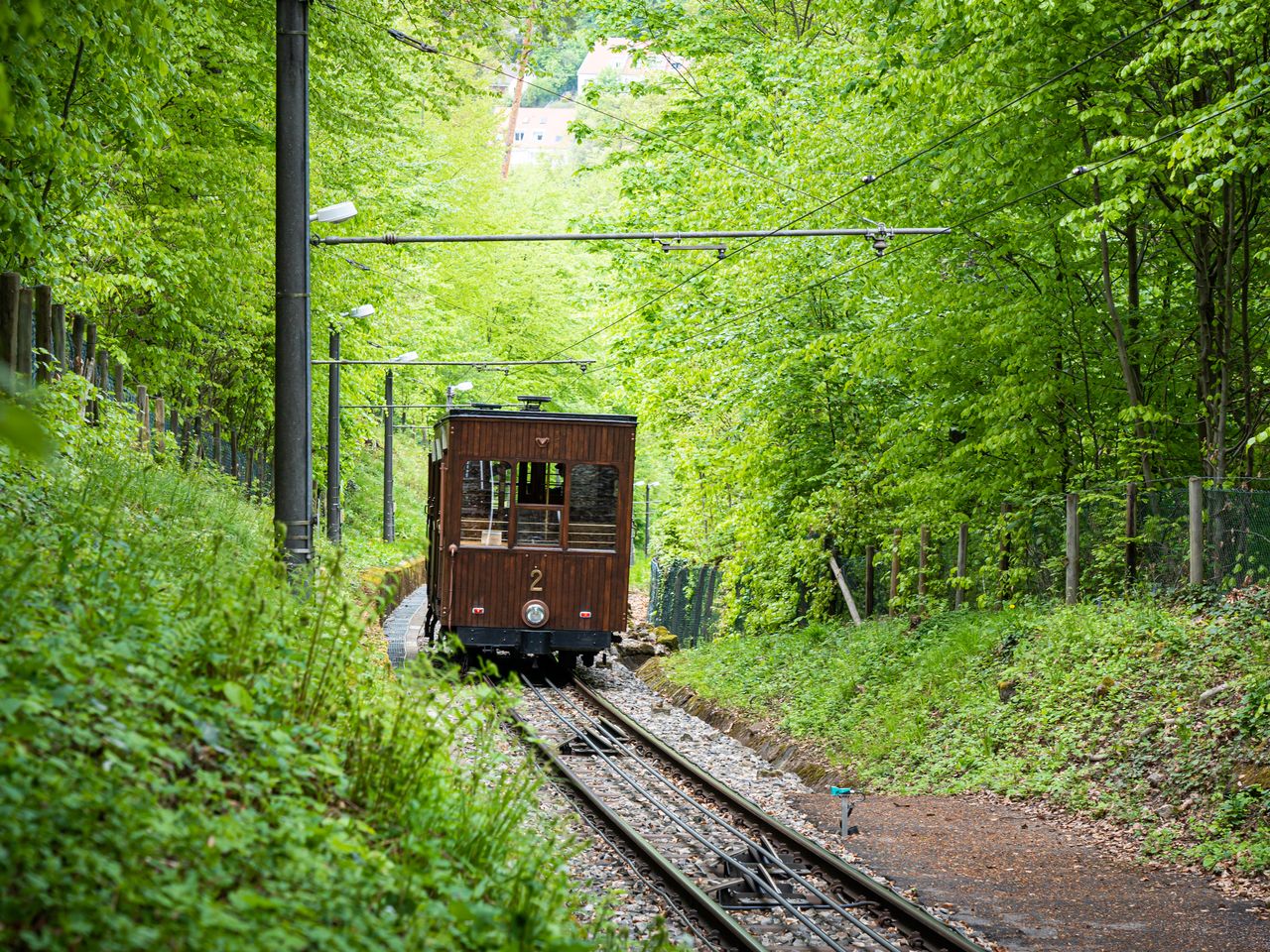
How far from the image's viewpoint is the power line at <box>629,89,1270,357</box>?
10.8 meters

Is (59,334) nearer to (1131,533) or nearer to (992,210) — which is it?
(992,210)

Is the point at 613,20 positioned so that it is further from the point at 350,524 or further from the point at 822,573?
the point at 350,524

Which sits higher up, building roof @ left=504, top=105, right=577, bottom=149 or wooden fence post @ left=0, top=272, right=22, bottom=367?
building roof @ left=504, top=105, right=577, bottom=149

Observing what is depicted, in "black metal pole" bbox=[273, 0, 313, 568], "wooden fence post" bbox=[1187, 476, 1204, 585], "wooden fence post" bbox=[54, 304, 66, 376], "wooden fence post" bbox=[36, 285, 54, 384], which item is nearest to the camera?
"black metal pole" bbox=[273, 0, 313, 568]

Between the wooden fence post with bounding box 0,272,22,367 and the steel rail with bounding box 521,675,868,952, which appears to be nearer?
the steel rail with bounding box 521,675,868,952

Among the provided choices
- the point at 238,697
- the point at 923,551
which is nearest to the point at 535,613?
the point at 923,551

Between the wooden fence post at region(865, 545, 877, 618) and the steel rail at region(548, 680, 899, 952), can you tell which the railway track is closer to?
the steel rail at region(548, 680, 899, 952)

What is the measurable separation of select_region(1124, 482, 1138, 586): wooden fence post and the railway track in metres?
5.28

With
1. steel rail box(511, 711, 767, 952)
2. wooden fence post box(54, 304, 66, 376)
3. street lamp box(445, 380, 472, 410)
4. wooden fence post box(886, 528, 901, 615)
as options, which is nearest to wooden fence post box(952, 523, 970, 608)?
wooden fence post box(886, 528, 901, 615)

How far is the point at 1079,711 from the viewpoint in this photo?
12289 mm

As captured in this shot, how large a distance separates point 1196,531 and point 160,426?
12.9m

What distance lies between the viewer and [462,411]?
1750cm

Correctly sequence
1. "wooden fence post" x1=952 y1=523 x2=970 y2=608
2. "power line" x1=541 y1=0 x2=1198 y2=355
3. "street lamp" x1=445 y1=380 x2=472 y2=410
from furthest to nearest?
"street lamp" x1=445 y1=380 x2=472 y2=410, "wooden fence post" x1=952 y1=523 x2=970 y2=608, "power line" x1=541 y1=0 x2=1198 y2=355

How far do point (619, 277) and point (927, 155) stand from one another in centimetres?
1298
